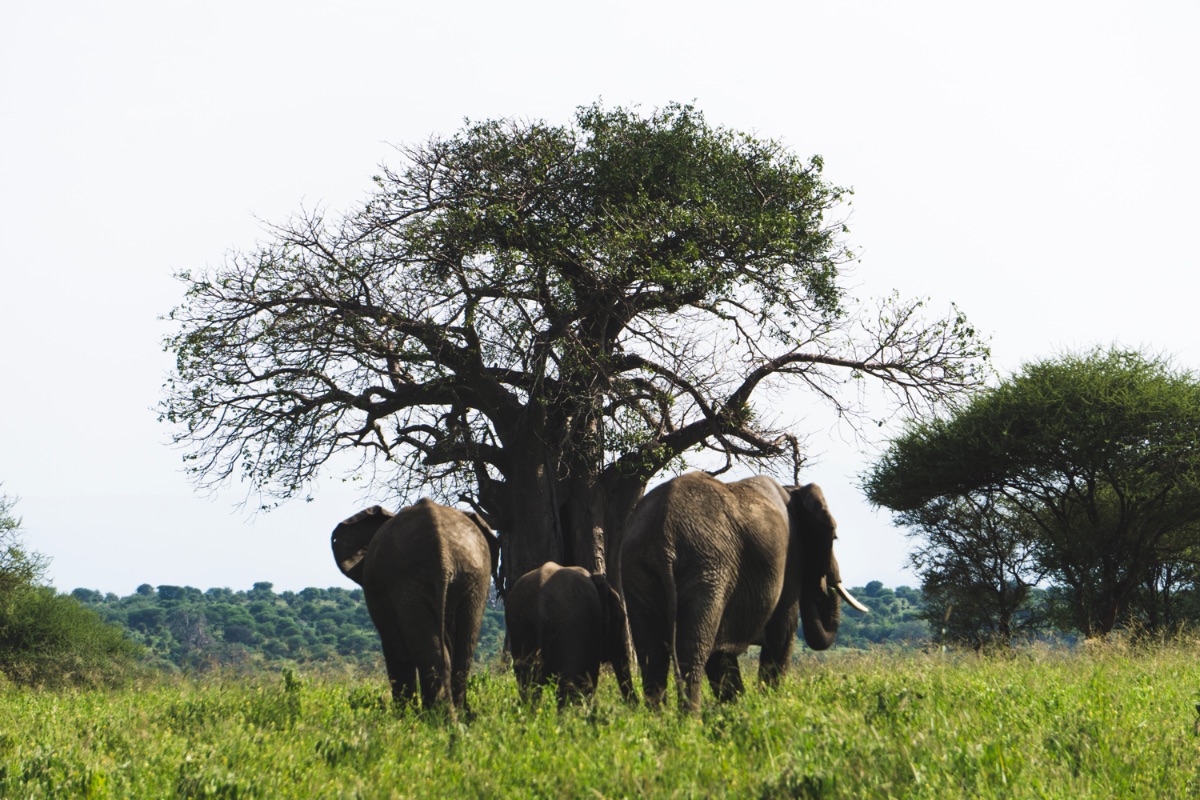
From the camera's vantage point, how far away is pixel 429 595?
9523mm

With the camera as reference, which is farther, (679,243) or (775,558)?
(679,243)

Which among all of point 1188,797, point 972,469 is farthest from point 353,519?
point 972,469

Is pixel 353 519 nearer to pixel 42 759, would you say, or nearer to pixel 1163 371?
pixel 42 759

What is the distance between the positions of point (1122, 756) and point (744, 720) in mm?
2438

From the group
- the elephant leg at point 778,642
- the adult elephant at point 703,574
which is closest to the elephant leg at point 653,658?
the adult elephant at point 703,574

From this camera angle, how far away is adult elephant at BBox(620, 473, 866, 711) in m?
8.67

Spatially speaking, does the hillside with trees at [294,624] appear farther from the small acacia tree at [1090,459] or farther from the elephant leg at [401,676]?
the elephant leg at [401,676]

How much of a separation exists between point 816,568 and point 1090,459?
16.3 m

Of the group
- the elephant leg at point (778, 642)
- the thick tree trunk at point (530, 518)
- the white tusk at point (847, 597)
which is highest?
the thick tree trunk at point (530, 518)

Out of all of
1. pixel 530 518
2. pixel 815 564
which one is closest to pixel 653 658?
pixel 815 564

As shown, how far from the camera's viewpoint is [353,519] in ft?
35.2

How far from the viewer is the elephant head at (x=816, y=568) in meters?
10.1

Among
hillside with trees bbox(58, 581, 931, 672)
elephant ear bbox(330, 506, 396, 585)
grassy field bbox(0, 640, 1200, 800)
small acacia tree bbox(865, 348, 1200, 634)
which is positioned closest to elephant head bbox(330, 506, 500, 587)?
elephant ear bbox(330, 506, 396, 585)

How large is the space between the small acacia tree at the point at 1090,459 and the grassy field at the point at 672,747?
571 inches
